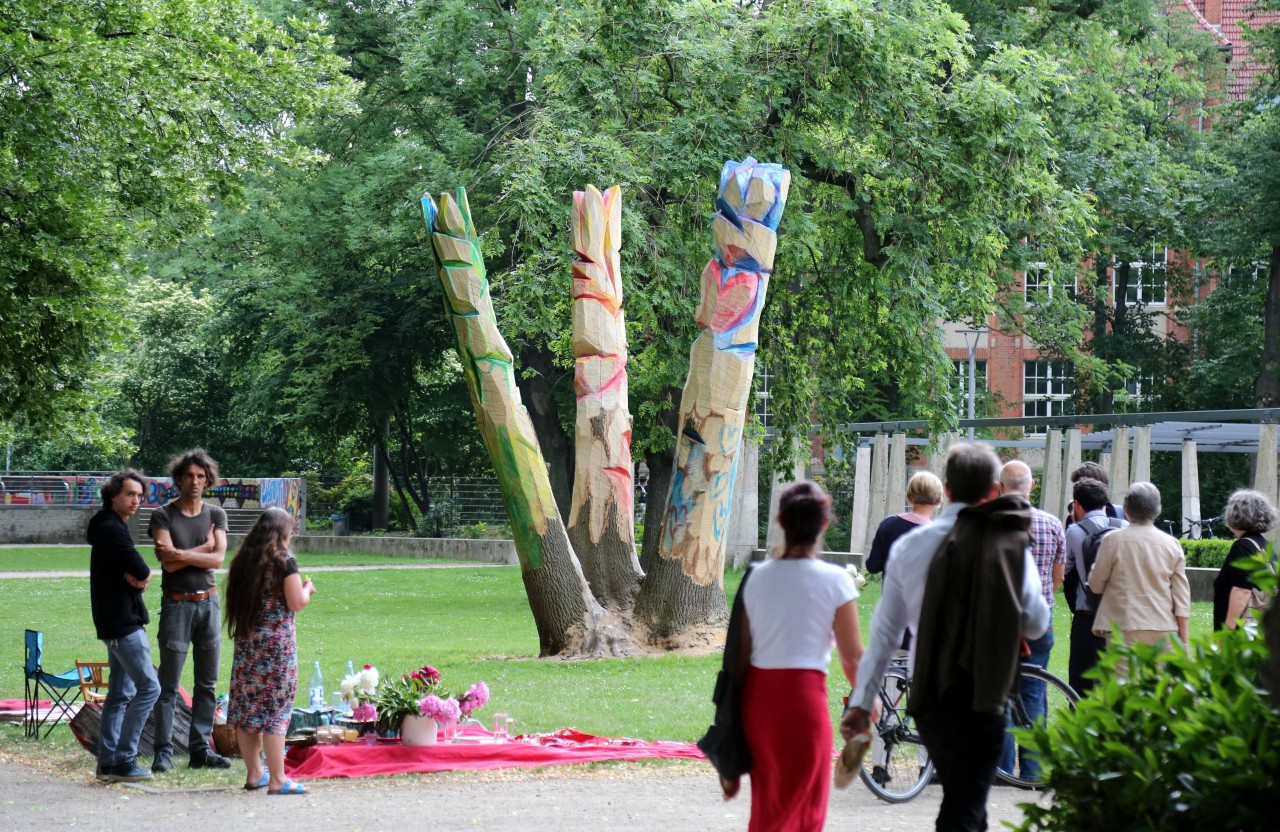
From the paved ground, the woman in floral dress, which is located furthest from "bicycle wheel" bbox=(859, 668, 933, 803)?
the woman in floral dress

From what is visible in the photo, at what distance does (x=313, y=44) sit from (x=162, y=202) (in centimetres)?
447

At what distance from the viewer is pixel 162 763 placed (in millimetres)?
9883

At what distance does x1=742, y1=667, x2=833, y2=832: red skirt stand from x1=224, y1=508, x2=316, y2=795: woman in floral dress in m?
3.85

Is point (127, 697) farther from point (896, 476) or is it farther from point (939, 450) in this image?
point (896, 476)

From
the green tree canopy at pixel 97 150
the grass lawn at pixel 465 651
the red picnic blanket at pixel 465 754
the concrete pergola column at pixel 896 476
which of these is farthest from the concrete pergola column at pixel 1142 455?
→ the red picnic blanket at pixel 465 754

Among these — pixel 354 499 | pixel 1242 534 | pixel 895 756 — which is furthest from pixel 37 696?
pixel 354 499

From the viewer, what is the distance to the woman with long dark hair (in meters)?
5.76

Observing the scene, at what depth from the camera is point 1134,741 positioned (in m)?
4.45

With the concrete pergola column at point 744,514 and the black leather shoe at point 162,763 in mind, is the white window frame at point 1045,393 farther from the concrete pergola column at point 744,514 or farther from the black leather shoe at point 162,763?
the black leather shoe at point 162,763

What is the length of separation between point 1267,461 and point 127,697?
19.2 m

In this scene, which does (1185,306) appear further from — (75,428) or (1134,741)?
(1134,741)

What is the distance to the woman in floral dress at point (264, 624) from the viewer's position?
8.86m

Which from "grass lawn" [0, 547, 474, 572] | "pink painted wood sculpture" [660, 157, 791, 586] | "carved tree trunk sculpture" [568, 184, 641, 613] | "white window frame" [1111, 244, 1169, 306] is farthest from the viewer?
"white window frame" [1111, 244, 1169, 306]

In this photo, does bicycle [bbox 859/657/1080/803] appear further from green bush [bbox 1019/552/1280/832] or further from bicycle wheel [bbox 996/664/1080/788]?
green bush [bbox 1019/552/1280/832]
